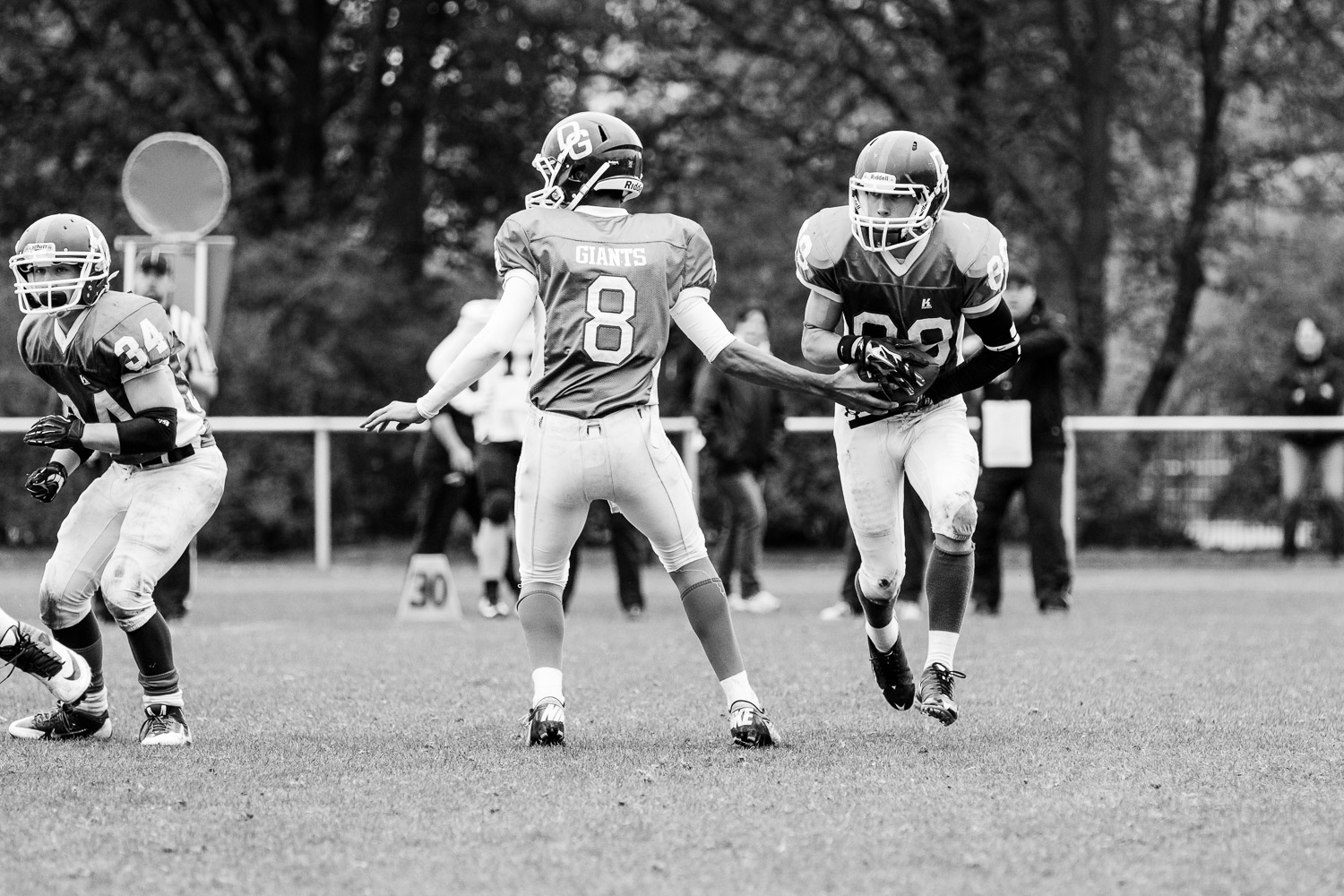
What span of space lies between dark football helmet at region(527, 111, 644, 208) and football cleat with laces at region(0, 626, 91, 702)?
8.03 ft

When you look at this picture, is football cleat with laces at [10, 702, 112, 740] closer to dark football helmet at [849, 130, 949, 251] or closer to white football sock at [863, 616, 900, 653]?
white football sock at [863, 616, 900, 653]

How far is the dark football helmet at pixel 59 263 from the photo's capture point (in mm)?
6289

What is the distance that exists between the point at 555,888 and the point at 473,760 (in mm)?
1771

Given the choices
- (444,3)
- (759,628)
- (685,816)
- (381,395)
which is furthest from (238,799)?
(444,3)

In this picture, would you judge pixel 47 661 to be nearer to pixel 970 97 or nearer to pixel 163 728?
pixel 163 728

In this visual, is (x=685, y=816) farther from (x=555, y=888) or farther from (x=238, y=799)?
(x=238, y=799)

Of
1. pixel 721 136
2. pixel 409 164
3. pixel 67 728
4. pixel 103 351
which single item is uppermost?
pixel 721 136

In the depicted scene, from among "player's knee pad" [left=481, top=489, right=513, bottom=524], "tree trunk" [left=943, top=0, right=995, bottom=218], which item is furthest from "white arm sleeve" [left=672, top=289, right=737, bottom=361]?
"tree trunk" [left=943, top=0, right=995, bottom=218]

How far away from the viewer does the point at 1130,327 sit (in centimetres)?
2164

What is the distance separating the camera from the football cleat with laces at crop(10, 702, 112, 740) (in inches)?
261

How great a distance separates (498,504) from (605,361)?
5.67 m

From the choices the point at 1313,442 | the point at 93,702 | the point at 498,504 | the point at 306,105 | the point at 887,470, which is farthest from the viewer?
the point at 306,105

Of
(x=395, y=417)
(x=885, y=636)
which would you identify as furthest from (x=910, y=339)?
(x=395, y=417)

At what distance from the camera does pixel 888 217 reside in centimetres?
638
